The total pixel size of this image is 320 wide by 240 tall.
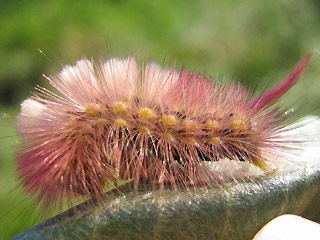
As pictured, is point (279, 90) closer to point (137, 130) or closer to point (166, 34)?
point (137, 130)

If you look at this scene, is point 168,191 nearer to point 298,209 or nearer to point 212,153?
point 212,153

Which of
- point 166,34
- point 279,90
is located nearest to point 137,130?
point 279,90

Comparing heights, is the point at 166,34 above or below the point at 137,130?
above

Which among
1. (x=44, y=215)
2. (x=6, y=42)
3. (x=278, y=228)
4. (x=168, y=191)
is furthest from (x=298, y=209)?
(x=6, y=42)

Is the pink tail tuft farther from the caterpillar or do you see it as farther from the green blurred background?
the green blurred background

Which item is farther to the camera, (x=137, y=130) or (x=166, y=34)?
(x=166, y=34)

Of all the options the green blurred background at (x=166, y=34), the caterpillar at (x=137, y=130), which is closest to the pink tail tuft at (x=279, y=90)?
the caterpillar at (x=137, y=130)
